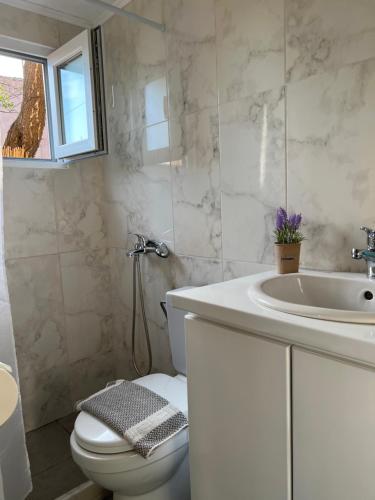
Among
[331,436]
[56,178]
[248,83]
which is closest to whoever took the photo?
[331,436]

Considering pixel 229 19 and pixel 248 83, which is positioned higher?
pixel 229 19

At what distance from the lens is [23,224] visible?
78.0 inches

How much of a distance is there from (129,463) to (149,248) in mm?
1014

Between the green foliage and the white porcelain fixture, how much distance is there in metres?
1.65

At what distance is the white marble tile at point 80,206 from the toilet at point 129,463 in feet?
3.57

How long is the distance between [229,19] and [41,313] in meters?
1.72

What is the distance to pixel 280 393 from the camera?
0.83 meters

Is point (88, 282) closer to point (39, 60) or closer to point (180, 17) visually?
point (39, 60)

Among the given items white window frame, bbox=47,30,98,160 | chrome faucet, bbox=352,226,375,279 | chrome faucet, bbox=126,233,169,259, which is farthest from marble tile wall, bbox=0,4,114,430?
chrome faucet, bbox=352,226,375,279

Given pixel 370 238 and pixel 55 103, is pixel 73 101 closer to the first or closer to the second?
pixel 55 103

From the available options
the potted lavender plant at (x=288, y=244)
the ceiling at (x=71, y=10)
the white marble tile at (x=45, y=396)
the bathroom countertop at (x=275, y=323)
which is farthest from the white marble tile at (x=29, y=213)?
the potted lavender plant at (x=288, y=244)

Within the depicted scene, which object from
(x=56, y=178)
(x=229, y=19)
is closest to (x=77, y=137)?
(x=56, y=178)

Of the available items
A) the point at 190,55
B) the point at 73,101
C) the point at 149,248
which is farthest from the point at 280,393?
the point at 73,101

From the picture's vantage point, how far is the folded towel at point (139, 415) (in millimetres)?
1184
